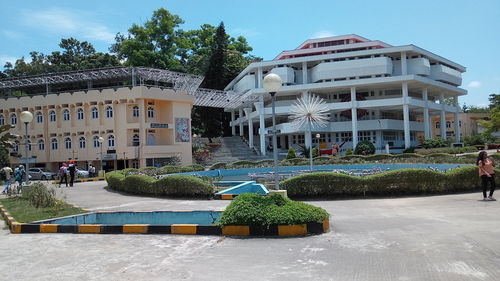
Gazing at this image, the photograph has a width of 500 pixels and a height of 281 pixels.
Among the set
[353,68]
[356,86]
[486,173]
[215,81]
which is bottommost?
[486,173]

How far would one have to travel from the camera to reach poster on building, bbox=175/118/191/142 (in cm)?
4306

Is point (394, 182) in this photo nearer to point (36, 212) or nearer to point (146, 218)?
point (146, 218)

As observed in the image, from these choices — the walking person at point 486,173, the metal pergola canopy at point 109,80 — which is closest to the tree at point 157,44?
the metal pergola canopy at point 109,80

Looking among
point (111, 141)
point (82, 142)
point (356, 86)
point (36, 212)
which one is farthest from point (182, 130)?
point (36, 212)

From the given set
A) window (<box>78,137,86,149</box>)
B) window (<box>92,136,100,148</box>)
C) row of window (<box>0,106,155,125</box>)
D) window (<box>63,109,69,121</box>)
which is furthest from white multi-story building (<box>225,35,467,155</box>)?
window (<box>63,109,69,121</box>)

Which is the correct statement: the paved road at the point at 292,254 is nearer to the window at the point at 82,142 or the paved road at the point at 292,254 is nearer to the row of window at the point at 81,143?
the row of window at the point at 81,143

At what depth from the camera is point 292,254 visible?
6559mm

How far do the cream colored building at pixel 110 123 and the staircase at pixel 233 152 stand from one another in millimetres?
5769

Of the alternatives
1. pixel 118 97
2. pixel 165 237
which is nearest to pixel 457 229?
pixel 165 237

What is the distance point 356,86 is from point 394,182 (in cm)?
3638

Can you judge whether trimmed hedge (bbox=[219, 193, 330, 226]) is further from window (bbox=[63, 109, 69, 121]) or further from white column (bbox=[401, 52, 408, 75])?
white column (bbox=[401, 52, 408, 75])

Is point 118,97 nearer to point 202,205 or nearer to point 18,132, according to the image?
point 18,132

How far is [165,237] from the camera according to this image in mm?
8352

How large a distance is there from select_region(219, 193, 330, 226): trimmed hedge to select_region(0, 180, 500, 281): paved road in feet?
1.35
